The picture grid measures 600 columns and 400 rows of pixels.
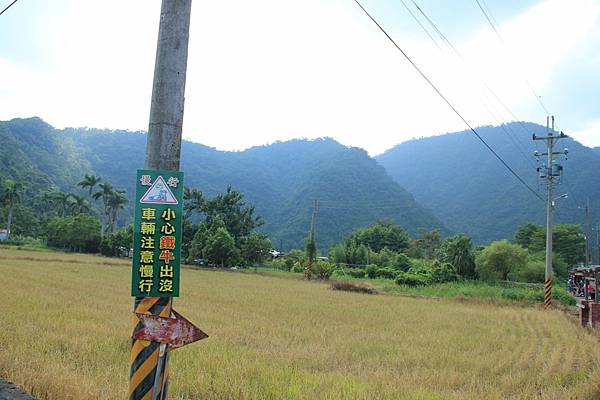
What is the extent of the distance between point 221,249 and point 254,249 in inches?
203

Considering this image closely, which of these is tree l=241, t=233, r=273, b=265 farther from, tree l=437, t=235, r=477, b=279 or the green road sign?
the green road sign

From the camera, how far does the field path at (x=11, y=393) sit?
5.18m

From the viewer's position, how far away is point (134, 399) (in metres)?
4.41

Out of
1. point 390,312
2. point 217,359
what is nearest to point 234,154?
point 390,312

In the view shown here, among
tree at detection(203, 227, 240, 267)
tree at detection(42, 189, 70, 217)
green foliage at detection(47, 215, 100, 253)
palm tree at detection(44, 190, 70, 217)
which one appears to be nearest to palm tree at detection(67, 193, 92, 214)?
tree at detection(42, 189, 70, 217)

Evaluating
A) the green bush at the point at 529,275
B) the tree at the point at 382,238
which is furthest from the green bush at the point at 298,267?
the tree at the point at 382,238

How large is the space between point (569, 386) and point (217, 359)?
19.1 feet

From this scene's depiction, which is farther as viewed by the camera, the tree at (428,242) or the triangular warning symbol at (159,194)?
the tree at (428,242)

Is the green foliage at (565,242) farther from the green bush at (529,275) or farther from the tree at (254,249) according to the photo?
the tree at (254,249)

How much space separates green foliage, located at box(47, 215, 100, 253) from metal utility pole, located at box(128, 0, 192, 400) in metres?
57.9

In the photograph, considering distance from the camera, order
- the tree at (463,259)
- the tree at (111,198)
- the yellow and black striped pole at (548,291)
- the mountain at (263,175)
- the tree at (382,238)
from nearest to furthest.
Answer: the yellow and black striped pole at (548,291) → the tree at (463,259) → the tree at (111,198) → the tree at (382,238) → the mountain at (263,175)

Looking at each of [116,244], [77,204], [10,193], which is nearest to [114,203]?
[77,204]

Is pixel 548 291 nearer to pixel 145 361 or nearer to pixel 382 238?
pixel 145 361

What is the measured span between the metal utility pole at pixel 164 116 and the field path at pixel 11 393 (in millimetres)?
1708
